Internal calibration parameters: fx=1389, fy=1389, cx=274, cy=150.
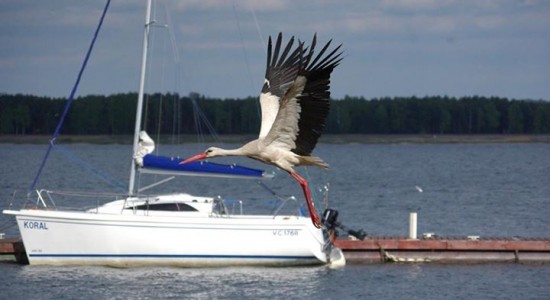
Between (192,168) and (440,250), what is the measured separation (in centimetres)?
680

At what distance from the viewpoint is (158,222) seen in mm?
32625

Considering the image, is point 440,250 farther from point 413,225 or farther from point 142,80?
point 142,80

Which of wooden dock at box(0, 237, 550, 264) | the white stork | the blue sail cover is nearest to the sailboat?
the blue sail cover

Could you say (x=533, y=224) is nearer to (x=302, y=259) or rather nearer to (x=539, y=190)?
(x=302, y=259)

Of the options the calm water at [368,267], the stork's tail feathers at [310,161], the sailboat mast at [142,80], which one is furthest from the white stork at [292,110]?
the sailboat mast at [142,80]

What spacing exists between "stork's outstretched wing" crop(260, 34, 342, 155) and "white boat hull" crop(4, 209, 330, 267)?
1134 centimetres

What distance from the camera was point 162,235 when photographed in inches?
1294

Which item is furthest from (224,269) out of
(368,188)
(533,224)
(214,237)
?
(368,188)

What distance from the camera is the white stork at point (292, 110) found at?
66.7 feet

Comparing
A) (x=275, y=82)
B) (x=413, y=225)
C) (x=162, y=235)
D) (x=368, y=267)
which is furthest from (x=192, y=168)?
(x=275, y=82)

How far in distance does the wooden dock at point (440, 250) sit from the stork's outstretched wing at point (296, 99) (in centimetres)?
1424

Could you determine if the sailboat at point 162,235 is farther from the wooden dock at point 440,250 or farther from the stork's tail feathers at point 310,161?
the stork's tail feathers at point 310,161

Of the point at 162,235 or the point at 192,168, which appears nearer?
the point at 162,235

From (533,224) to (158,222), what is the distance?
22.2m
